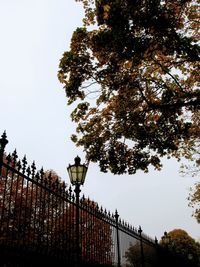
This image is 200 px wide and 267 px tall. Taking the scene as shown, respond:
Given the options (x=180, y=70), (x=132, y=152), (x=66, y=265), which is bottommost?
(x=66, y=265)

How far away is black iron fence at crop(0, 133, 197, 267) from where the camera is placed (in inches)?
216

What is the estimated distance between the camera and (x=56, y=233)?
22.9 feet

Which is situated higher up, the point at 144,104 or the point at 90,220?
the point at 144,104

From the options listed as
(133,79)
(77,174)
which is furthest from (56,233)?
(133,79)

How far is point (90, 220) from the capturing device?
361 inches

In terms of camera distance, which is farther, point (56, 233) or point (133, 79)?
point (133, 79)

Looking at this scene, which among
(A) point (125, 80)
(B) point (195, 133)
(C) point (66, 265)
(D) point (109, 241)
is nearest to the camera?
(C) point (66, 265)

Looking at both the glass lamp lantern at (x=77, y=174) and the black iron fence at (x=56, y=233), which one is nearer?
the black iron fence at (x=56, y=233)

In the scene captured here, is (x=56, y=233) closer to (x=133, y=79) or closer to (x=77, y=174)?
(x=77, y=174)

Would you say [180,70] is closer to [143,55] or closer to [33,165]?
[143,55]

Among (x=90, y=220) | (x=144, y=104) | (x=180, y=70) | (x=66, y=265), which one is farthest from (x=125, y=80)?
(x=66, y=265)

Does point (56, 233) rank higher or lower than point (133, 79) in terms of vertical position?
lower

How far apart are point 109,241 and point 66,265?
3.60 metres

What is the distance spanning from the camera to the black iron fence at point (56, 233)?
5477mm
